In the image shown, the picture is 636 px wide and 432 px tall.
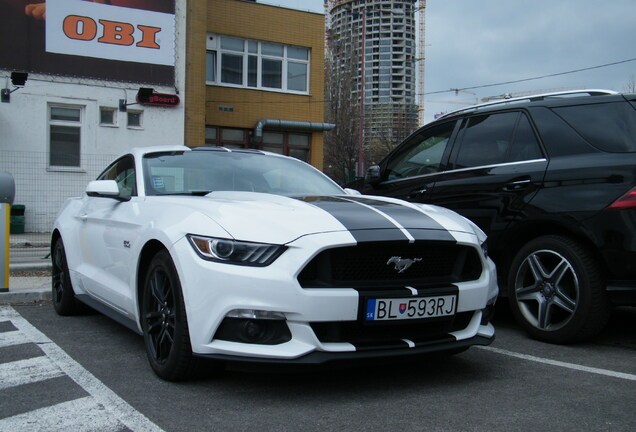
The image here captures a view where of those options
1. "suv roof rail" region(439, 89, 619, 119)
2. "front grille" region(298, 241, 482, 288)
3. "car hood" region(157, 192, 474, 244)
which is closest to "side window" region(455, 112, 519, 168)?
"suv roof rail" region(439, 89, 619, 119)

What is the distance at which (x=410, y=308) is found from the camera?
11.1ft

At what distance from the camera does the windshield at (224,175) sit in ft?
15.0

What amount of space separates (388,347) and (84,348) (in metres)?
2.39

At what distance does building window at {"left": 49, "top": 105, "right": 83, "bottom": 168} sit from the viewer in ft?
54.8

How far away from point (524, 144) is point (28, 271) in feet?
22.2

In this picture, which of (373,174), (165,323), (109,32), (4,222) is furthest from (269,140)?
(165,323)

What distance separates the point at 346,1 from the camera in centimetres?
7012

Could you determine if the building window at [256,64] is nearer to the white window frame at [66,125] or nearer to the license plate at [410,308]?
the white window frame at [66,125]

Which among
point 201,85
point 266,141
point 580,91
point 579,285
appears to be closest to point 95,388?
point 579,285

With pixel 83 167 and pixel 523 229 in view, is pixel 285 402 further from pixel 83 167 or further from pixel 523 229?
pixel 83 167

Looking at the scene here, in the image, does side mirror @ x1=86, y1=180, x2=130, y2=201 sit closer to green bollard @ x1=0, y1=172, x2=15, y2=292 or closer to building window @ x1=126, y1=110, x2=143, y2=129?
green bollard @ x1=0, y1=172, x2=15, y2=292

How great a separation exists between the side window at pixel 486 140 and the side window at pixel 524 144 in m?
0.06

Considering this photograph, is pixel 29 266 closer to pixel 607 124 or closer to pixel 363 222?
pixel 363 222

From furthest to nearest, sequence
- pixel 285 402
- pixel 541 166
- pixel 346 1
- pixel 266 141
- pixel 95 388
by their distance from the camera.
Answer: pixel 346 1, pixel 266 141, pixel 541 166, pixel 95 388, pixel 285 402
